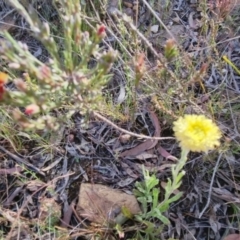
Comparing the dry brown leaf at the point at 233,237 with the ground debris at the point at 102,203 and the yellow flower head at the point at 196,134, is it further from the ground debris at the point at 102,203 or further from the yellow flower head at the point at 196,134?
the yellow flower head at the point at 196,134

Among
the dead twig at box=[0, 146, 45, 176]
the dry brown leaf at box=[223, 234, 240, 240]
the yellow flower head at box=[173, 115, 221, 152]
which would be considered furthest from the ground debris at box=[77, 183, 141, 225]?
the yellow flower head at box=[173, 115, 221, 152]

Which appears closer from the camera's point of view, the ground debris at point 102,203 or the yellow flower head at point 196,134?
the yellow flower head at point 196,134

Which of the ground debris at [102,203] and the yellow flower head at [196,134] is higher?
the yellow flower head at [196,134]

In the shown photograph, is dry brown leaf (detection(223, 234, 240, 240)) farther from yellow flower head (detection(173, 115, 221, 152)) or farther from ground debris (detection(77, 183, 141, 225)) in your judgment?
yellow flower head (detection(173, 115, 221, 152))

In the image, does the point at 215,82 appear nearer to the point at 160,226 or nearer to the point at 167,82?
the point at 167,82

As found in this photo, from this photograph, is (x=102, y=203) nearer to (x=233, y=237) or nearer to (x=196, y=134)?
(x=233, y=237)

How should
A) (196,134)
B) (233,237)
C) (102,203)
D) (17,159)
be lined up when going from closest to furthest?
(196,134), (233,237), (102,203), (17,159)

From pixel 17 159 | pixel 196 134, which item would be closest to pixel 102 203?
pixel 17 159

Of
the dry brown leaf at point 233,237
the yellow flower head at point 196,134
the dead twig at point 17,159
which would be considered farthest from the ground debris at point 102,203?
the yellow flower head at point 196,134
